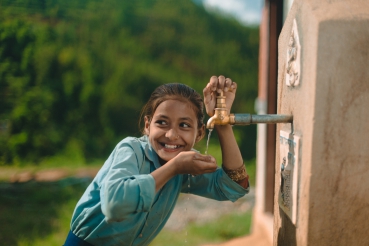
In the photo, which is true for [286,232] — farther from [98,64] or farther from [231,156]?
[98,64]

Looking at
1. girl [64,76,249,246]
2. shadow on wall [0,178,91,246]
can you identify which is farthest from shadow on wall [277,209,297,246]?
shadow on wall [0,178,91,246]

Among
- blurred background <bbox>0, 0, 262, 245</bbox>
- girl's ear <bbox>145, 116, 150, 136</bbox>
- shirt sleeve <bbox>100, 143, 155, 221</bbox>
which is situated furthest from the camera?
blurred background <bbox>0, 0, 262, 245</bbox>

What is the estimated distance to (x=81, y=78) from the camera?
6.73m

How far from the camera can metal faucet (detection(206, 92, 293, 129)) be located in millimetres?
1634

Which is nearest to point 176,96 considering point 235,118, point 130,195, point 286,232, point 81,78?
point 235,118

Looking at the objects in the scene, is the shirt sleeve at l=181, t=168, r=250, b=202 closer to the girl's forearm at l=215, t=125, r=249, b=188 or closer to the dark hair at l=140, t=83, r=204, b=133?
the girl's forearm at l=215, t=125, r=249, b=188

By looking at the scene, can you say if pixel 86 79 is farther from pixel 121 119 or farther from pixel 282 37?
pixel 282 37

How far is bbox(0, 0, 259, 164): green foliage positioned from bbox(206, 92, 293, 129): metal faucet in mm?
4540

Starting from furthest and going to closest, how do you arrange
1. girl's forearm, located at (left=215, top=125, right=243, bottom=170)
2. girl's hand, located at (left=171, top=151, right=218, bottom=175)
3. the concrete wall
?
girl's forearm, located at (left=215, top=125, right=243, bottom=170) → girl's hand, located at (left=171, top=151, right=218, bottom=175) → the concrete wall

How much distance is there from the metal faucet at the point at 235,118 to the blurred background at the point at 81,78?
3.87 m

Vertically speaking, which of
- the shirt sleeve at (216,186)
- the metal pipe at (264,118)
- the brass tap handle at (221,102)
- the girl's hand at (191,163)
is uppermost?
the brass tap handle at (221,102)

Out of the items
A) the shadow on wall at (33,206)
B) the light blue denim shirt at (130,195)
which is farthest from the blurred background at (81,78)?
the light blue denim shirt at (130,195)

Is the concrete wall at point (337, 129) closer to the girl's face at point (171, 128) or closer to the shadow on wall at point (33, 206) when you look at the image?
the girl's face at point (171, 128)

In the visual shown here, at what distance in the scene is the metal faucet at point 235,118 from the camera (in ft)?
5.36
